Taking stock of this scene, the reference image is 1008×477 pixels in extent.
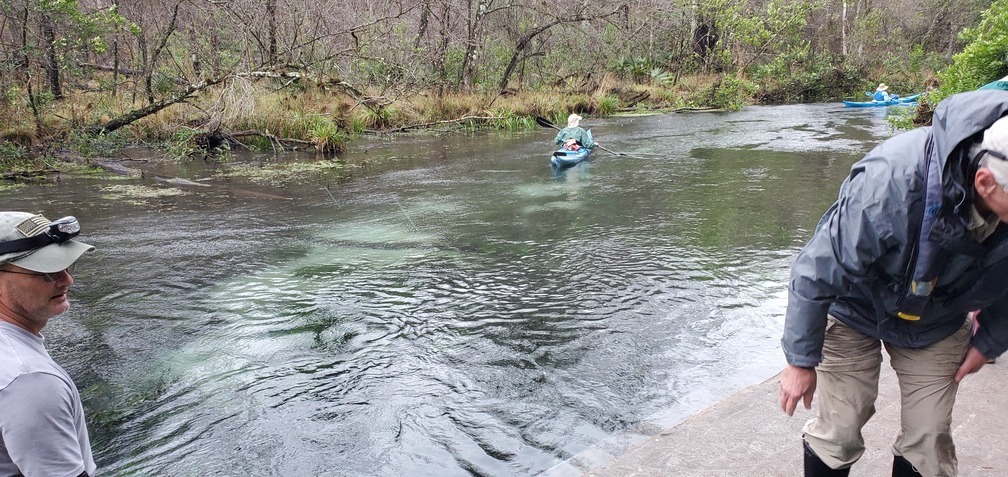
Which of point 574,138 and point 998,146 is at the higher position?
point 998,146

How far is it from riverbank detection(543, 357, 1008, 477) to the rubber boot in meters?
0.36

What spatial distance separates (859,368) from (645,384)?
214 centimetres

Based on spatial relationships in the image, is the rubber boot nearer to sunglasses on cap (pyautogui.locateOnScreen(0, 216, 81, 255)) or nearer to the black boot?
the black boot

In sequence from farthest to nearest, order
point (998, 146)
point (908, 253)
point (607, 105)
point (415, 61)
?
point (607, 105) → point (415, 61) → point (908, 253) → point (998, 146)

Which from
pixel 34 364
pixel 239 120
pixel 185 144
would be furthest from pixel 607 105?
pixel 34 364

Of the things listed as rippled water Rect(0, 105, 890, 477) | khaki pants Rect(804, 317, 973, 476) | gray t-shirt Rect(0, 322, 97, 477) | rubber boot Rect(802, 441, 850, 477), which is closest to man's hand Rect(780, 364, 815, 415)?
khaki pants Rect(804, 317, 973, 476)

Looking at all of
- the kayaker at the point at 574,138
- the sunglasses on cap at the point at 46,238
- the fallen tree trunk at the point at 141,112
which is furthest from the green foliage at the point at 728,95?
the sunglasses on cap at the point at 46,238

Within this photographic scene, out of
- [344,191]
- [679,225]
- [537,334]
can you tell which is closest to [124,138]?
[344,191]

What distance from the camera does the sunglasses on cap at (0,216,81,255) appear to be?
1961 millimetres

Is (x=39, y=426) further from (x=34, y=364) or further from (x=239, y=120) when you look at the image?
(x=239, y=120)

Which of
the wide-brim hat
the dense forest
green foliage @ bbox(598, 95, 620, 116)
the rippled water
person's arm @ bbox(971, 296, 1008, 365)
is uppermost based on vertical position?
the dense forest

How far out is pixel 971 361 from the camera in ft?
7.24

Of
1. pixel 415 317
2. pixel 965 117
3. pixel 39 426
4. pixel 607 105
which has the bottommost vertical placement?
pixel 415 317

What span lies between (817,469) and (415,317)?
3850 mm
